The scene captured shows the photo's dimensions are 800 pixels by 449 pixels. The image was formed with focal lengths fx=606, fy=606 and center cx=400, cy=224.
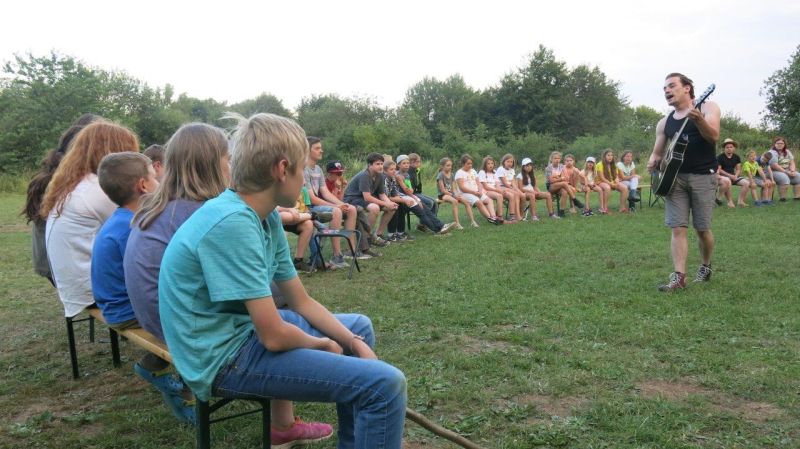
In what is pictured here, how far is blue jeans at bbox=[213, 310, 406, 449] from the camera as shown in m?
1.99

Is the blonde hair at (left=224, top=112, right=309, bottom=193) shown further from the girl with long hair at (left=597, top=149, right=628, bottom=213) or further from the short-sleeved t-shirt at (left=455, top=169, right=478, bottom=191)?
the girl with long hair at (left=597, top=149, right=628, bottom=213)

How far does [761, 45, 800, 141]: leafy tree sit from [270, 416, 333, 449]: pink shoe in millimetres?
27322

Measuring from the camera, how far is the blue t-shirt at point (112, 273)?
129 inches

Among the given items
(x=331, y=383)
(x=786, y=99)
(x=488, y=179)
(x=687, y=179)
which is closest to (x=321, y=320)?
(x=331, y=383)

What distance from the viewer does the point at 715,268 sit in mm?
6508

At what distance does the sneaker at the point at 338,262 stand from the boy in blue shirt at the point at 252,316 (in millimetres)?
5416

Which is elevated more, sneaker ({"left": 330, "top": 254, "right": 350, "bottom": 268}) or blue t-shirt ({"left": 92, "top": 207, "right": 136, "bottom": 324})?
blue t-shirt ({"left": 92, "top": 207, "right": 136, "bottom": 324})

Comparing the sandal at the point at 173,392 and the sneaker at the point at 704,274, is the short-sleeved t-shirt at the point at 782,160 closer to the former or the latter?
the sneaker at the point at 704,274

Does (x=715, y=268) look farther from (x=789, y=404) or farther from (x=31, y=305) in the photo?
(x=31, y=305)

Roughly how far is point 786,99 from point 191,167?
2954 cm

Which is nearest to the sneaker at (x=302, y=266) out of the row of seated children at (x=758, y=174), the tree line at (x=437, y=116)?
the row of seated children at (x=758, y=174)

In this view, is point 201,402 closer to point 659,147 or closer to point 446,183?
point 659,147

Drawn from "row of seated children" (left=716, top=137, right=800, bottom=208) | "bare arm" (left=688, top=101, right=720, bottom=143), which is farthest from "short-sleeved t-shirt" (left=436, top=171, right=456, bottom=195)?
"bare arm" (left=688, top=101, right=720, bottom=143)

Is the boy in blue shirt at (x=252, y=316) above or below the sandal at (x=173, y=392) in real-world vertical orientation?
above
